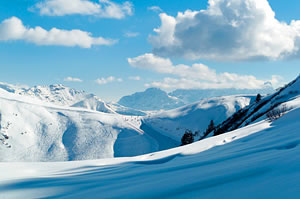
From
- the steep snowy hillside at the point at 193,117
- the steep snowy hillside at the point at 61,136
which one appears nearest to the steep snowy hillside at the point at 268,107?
the steep snowy hillside at the point at 61,136

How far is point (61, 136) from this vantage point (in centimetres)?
8225

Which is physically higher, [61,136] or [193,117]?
[193,117]

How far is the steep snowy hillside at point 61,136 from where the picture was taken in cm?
7006

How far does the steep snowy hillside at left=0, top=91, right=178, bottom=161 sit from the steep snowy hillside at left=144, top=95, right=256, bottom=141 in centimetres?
2436

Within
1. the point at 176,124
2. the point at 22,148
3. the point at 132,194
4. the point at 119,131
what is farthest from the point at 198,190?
the point at 176,124

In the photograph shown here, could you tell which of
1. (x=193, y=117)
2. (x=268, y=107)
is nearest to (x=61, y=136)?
(x=268, y=107)

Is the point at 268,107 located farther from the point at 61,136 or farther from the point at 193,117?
the point at 193,117

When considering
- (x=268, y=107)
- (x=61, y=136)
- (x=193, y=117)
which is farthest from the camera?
(x=193, y=117)

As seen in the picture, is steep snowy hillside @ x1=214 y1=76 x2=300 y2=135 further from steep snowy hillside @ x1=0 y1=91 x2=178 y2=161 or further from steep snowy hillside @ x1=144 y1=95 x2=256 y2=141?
steep snowy hillside @ x1=144 y1=95 x2=256 y2=141

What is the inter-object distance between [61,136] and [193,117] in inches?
3815

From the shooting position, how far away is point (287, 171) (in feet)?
11.4

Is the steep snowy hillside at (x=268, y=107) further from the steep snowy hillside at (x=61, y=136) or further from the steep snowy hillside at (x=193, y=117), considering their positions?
the steep snowy hillside at (x=193, y=117)

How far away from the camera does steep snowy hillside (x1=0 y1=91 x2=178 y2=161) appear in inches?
2758

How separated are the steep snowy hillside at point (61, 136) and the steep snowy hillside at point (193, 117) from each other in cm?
2436
